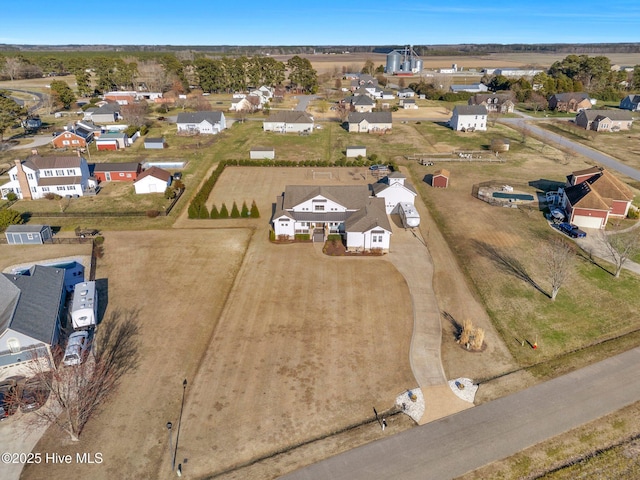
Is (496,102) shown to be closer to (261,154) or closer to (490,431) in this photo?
(261,154)

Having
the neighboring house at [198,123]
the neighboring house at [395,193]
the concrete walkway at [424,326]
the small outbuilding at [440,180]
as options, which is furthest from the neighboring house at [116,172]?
the small outbuilding at [440,180]

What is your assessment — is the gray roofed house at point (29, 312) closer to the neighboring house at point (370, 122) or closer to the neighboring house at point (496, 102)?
the neighboring house at point (370, 122)

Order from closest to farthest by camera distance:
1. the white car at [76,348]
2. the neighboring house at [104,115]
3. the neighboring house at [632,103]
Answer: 1. the white car at [76,348]
2. the neighboring house at [104,115]
3. the neighboring house at [632,103]

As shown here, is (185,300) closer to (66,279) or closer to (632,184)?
(66,279)

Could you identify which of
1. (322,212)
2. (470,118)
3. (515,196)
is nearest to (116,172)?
(322,212)

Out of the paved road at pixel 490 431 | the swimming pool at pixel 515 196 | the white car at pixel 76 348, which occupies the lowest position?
the paved road at pixel 490 431

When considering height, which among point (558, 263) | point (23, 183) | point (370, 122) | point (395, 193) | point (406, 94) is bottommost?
point (558, 263)
